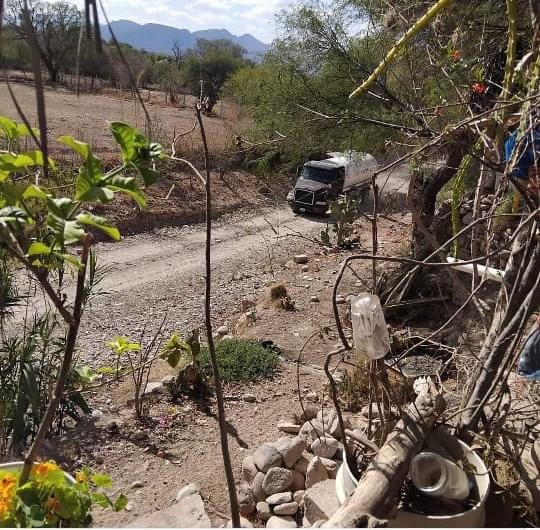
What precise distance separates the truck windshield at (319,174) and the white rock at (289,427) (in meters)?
9.89

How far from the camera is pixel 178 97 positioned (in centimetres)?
2575

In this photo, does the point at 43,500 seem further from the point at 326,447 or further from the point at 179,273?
the point at 179,273

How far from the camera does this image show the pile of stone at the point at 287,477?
301cm

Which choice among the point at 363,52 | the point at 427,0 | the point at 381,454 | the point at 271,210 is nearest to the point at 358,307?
the point at 381,454

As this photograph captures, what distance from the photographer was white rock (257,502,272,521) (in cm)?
304

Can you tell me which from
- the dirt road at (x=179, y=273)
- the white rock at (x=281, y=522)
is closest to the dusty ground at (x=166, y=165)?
the dirt road at (x=179, y=273)

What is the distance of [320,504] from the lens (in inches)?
100

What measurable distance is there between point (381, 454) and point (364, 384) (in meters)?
2.41

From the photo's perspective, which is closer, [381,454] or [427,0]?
[381,454]

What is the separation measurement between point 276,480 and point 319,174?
1085cm

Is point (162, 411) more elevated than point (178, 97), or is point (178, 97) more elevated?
point (178, 97)

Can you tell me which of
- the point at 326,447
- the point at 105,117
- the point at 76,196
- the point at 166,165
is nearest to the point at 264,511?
the point at 326,447

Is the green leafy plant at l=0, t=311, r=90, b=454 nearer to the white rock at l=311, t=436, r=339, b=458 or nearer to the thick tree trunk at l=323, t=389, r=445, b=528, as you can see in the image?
the white rock at l=311, t=436, r=339, b=458

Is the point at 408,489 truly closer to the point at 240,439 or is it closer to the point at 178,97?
the point at 240,439
